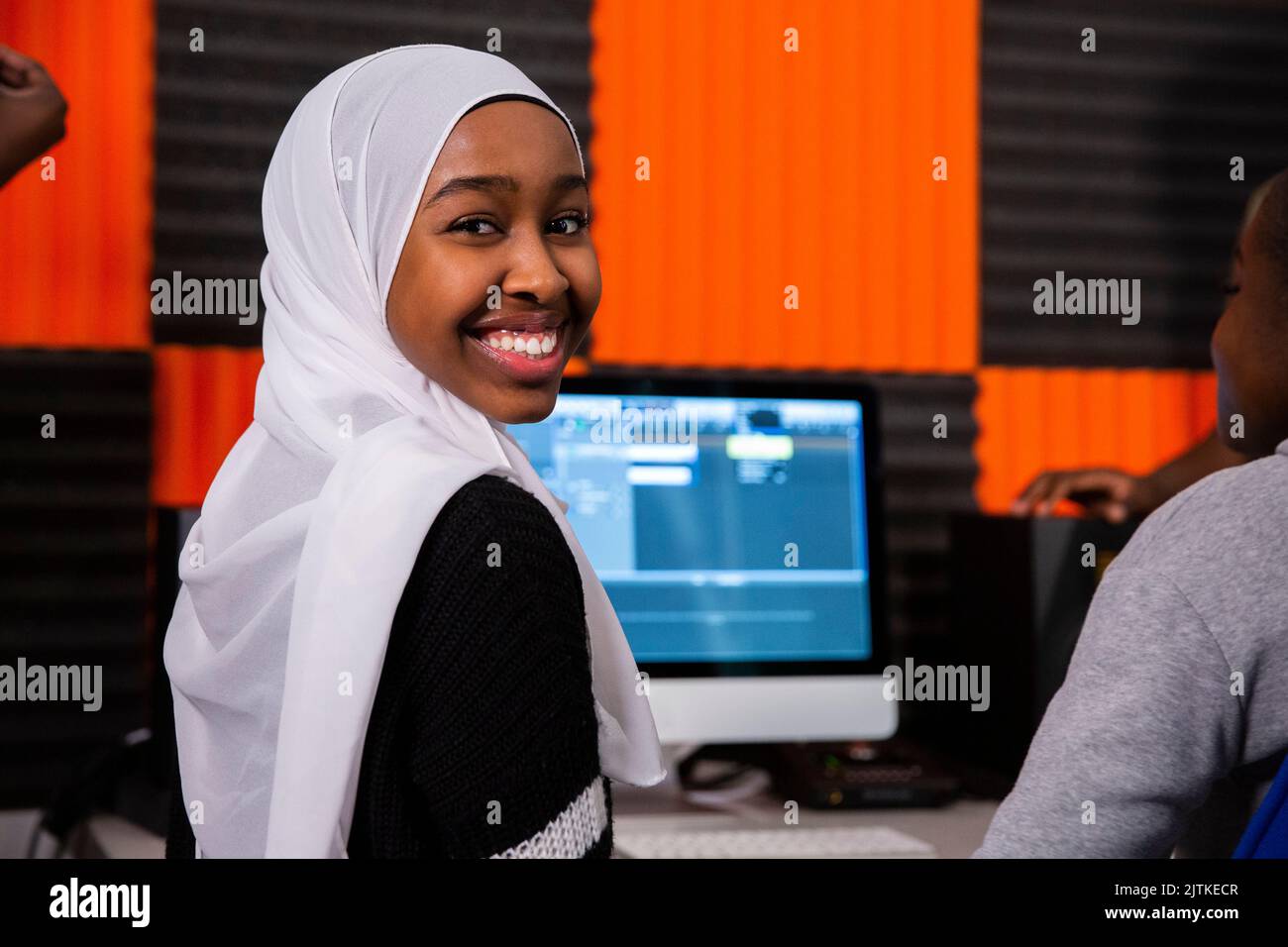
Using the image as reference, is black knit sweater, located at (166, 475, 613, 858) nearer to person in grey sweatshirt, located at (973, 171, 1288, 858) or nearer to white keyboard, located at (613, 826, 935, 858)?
person in grey sweatshirt, located at (973, 171, 1288, 858)

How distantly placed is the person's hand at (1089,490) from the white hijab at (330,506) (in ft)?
3.60

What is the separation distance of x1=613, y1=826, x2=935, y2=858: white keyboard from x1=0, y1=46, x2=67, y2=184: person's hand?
1185 mm

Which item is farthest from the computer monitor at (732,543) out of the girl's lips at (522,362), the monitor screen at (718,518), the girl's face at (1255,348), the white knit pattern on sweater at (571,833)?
the white knit pattern on sweater at (571,833)

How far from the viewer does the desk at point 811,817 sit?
1.46m

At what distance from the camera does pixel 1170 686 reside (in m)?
0.91

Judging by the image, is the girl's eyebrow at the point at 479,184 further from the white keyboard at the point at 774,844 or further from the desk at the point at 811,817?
the desk at the point at 811,817

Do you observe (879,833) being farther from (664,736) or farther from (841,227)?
(841,227)

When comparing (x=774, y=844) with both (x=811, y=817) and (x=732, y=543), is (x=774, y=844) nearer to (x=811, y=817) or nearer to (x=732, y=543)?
(x=811, y=817)

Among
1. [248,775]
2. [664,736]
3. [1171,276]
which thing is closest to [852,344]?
[1171,276]

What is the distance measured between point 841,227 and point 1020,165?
393mm

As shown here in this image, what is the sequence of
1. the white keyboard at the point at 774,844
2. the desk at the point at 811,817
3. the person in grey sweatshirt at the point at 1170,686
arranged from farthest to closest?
the desk at the point at 811,817, the white keyboard at the point at 774,844, the person in grey sweatshirt at the point at 1170,686

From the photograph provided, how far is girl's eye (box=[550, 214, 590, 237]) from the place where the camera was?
0.84 meters

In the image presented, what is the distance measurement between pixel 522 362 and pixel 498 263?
3.0 inches

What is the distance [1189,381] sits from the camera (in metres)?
2.27
